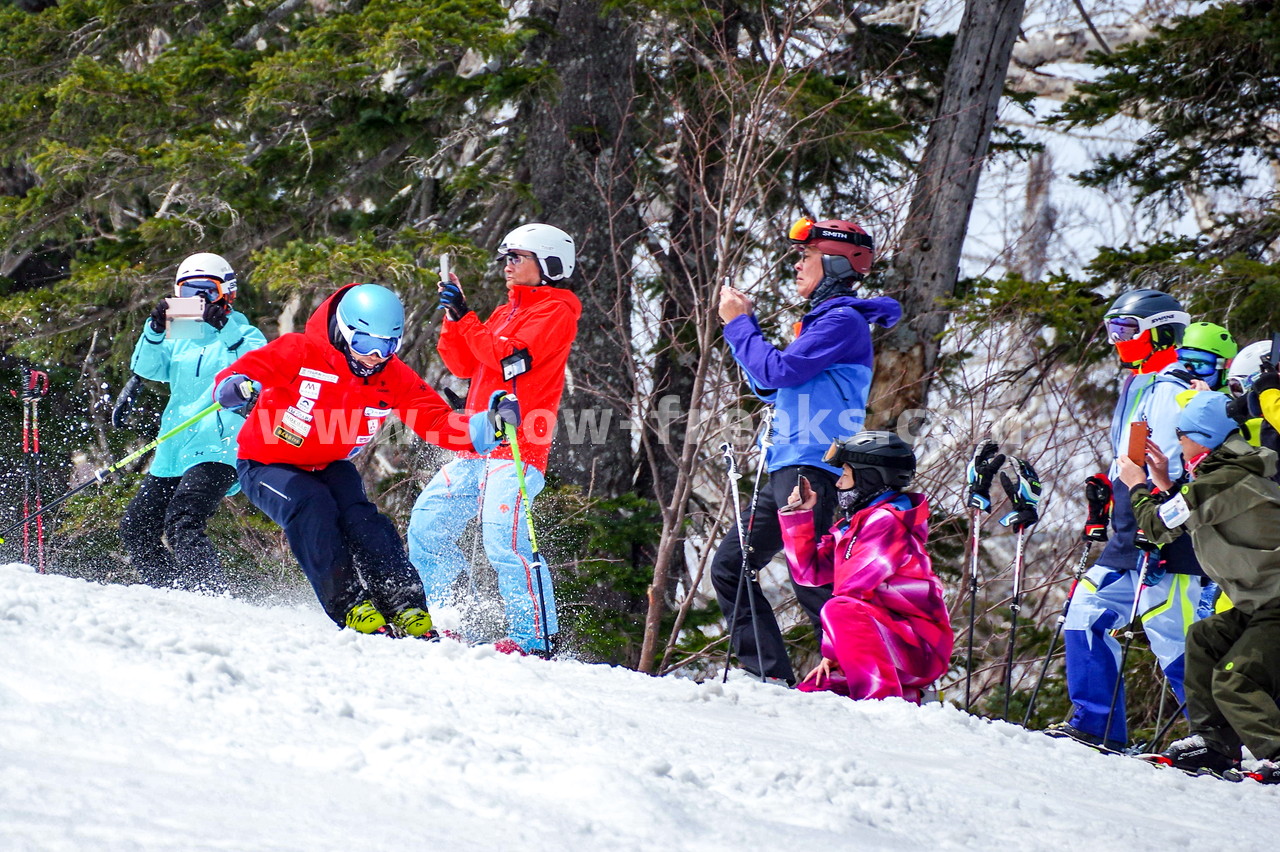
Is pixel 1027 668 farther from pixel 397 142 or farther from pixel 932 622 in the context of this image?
pixel 397 142

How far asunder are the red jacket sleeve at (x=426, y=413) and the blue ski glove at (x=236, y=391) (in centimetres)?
60

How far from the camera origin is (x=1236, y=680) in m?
4.16

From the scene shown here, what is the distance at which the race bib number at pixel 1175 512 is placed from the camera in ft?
13.9

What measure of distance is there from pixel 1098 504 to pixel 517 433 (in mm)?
2568

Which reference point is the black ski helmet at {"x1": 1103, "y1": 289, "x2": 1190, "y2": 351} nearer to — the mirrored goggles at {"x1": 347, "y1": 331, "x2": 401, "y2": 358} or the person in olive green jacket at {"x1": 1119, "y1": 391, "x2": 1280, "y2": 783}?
the person in olive green jacket at {"x1": 1119, "y1": 391, "x2": 1280, "y2": 783}

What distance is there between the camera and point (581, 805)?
232 centimetres

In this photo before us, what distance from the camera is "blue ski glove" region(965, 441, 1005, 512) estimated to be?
5137 mm

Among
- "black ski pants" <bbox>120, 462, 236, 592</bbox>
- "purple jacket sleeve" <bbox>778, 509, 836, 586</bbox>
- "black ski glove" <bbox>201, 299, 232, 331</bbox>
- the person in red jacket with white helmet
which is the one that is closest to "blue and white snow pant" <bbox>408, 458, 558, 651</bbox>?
the person in red jacket with white helmet

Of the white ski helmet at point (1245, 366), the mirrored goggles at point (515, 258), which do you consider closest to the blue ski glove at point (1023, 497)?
the white ski helmet at point (1245, 366)

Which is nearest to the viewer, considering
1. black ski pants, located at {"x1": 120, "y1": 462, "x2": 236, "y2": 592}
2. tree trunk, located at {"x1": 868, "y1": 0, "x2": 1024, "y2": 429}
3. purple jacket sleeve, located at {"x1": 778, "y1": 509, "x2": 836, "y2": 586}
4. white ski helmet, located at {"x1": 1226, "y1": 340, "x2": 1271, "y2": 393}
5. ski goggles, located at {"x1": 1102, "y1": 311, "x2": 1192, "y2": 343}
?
purple jacket sleeve, located at {"x1": 778, "y1": 509, "x2": 836, "y2": 586}

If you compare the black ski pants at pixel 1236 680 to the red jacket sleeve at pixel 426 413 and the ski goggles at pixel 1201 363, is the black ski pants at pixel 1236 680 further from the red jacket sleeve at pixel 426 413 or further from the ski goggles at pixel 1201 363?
the red jacket sleeve at pixel 426 413

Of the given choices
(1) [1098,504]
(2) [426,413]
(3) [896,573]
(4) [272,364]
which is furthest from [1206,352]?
(4) [272,364]

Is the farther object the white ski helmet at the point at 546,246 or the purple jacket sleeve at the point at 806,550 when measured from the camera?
the white ski helmet at the point at 546,246

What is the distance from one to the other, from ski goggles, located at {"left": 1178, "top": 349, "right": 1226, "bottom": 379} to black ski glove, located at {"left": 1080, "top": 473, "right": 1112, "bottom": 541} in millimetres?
573
